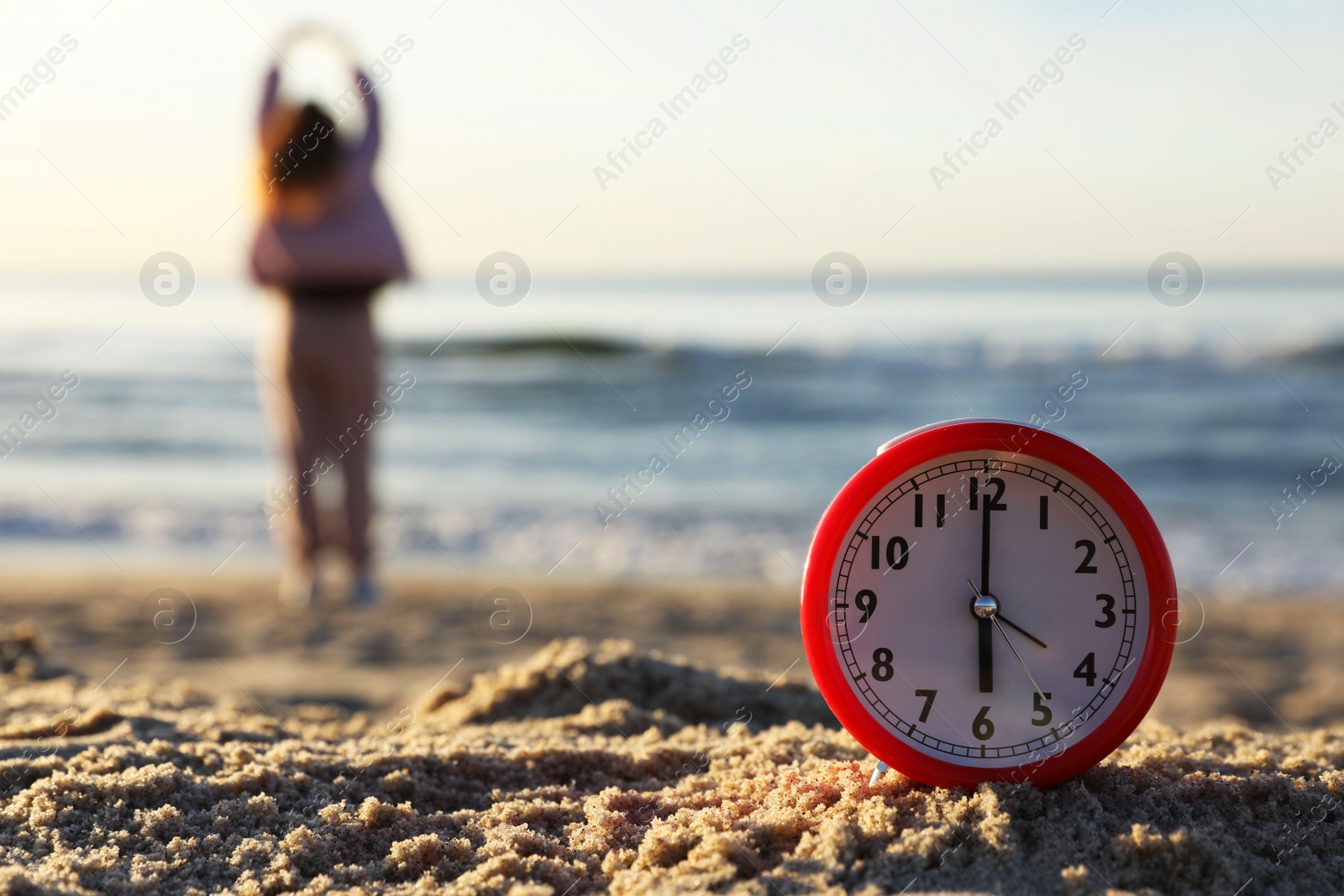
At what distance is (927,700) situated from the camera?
5.98 ft

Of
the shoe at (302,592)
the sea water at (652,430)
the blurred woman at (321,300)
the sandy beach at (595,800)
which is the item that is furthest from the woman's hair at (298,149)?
the sandy beach at (595,800)

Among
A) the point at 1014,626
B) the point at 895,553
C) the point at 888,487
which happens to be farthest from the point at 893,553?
the point at 1014,626

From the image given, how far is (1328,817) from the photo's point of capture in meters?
1.83

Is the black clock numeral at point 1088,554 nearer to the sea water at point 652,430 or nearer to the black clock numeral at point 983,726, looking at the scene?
the black clock numeral at point 983,726

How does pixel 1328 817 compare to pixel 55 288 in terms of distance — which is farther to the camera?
pixel 55 288

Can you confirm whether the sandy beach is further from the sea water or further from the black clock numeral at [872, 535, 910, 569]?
the sea water

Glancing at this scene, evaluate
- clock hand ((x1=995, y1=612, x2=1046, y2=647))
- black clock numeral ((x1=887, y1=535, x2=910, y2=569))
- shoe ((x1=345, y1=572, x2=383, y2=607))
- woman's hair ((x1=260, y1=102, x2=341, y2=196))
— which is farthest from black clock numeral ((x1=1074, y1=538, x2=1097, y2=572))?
shoe ((x1=345, y1=572, x2=383, y2=607))

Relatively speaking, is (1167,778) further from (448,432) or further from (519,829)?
(448,432)

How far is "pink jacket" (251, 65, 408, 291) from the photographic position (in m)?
5.02

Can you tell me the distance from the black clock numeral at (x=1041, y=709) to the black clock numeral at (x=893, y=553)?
1.06ft

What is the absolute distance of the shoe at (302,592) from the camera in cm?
560

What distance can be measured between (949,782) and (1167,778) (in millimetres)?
466

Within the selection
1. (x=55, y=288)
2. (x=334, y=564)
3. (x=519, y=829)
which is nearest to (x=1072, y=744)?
(x=519, y=829)

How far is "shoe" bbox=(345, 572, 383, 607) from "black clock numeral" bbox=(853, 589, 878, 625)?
4259mm
